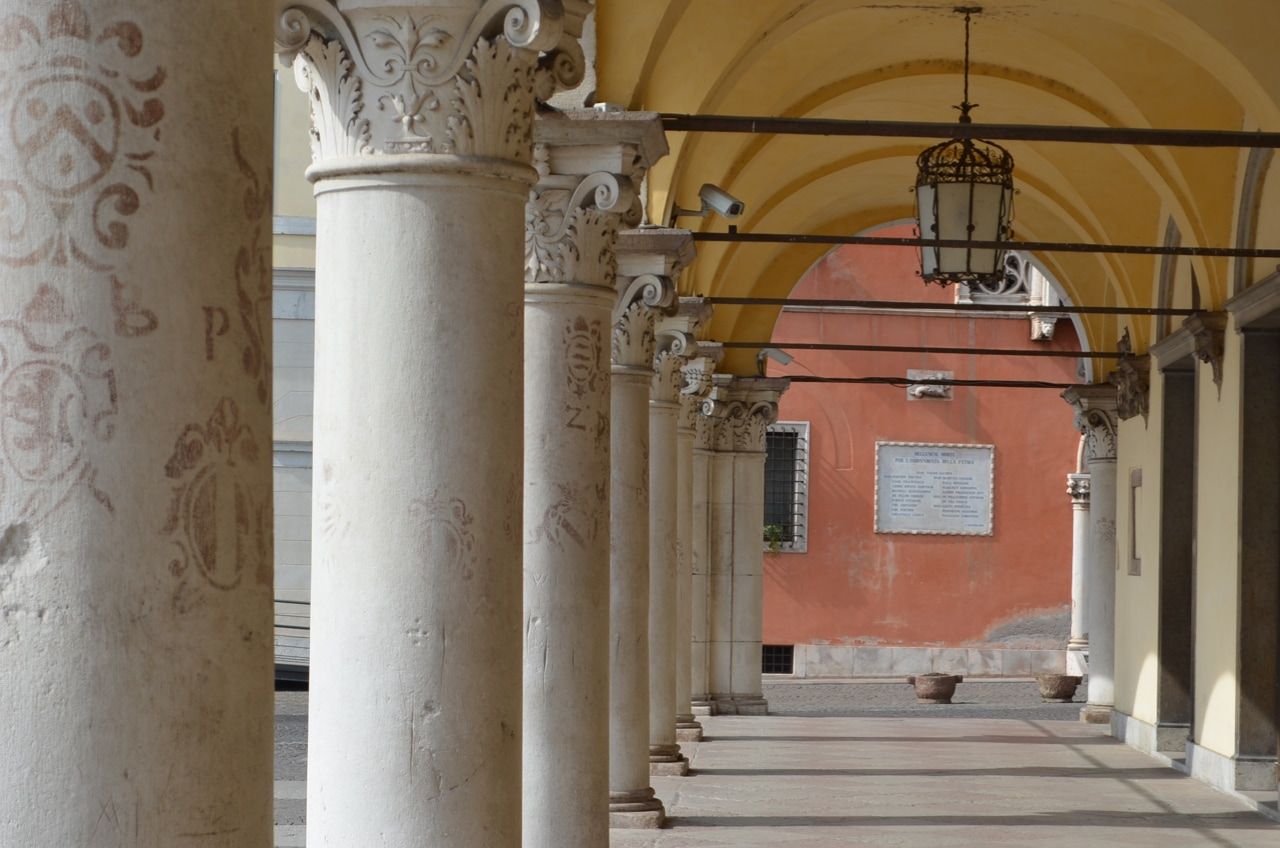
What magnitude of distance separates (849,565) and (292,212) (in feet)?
45.3

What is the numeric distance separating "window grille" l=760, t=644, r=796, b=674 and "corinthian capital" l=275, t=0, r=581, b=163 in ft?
88.5

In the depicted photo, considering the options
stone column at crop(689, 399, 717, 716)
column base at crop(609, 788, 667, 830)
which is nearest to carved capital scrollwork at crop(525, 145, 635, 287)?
column base at crop(609, 788, 667, 830)

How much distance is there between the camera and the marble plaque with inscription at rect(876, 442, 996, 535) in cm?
3244

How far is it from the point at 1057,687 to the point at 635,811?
52.9ft

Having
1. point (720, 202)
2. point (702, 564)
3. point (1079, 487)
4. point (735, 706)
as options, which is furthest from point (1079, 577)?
point (720, 202)

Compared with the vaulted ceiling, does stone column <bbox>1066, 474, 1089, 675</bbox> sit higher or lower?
lower

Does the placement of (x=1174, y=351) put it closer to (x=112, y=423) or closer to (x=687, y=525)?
(x=687, y=525)

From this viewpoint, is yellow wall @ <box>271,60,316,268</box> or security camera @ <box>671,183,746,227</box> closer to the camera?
security camera @ <box>671,183,746,227</box>

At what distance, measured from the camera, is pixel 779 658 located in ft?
105

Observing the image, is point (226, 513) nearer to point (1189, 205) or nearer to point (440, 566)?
point (440, 566)

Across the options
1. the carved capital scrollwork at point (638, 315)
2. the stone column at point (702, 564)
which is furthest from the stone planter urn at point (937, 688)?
the carved capital scrollwork at point (638, 315)

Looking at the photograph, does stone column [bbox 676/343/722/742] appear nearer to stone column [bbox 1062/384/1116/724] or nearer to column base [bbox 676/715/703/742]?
column base [bbox 676/715/703/742]

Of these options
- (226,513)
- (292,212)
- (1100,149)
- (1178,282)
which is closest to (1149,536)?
(1178,282)

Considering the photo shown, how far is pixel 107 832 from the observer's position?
2.06 m
